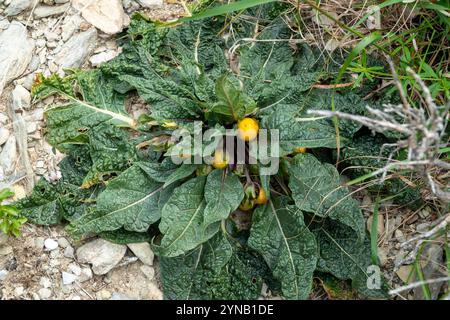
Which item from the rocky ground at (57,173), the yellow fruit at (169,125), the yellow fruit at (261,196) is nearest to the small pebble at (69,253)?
the rocky ground at (57,173)

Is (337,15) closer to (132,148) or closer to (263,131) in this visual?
(263,131)

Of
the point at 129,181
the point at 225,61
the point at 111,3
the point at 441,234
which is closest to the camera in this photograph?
the point at 441,234

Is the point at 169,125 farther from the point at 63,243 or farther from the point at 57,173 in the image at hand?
the point at 63,243

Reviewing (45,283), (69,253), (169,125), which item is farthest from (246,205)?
(45,283)

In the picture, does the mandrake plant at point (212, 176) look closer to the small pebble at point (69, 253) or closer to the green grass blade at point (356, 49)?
the small pebble at point (69, 253)

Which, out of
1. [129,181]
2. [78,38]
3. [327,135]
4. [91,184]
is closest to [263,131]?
[327,135]

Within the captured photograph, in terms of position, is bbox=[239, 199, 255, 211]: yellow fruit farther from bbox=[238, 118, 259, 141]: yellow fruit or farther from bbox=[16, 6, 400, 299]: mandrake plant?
bbox=[238, 118, 259, 141]: yellow fruit

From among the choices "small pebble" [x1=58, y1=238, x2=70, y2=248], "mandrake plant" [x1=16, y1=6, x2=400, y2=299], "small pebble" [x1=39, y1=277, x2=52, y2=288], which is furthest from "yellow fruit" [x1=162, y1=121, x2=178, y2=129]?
"small pebble" [x1=39, y1=277, x2=52, y2=288]
